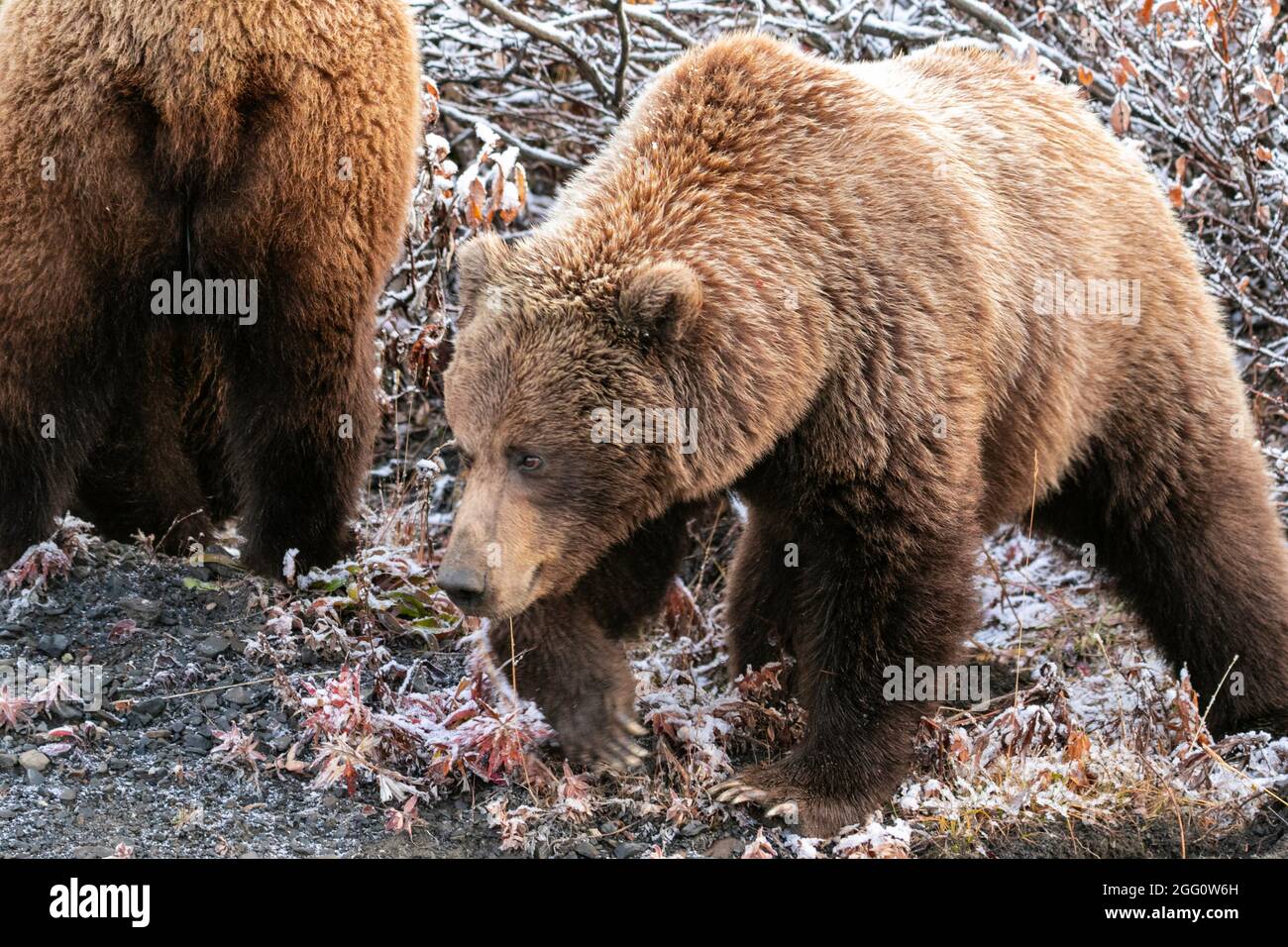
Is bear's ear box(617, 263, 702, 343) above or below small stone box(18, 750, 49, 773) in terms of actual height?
above

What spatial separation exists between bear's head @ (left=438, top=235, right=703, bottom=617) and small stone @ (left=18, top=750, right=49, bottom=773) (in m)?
1.40

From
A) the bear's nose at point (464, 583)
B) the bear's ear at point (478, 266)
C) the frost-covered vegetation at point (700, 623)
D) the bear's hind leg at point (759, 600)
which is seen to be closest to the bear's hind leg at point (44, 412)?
the frost-covered vegetation at point (700, 623)

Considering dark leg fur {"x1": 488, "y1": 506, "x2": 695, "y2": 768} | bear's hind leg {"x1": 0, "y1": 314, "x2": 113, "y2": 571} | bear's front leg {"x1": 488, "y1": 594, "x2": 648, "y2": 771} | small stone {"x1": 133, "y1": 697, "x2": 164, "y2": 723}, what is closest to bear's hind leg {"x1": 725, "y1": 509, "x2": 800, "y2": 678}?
dark leg fur {"x1": 488, "y1": 506, "x2": 695, "y2": 768}

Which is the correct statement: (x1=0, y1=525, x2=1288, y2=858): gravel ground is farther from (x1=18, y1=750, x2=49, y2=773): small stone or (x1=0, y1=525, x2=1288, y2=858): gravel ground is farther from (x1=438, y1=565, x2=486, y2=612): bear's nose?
(x1=438, y1=565, x2=486, y2=612): bear's nose

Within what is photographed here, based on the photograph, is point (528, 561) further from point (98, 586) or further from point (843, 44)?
point (843, 44)

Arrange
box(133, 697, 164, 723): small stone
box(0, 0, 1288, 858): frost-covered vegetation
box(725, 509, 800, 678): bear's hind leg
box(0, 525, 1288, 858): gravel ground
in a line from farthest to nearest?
1. box(725, 509, 800, 678): bear's hind leg
2. box(133, 697, 164, 723): small stone
3. box(0, 0, 1288, 858): frost-covered vegetation
4. box(0, 525, 1288, 858): gravel ground

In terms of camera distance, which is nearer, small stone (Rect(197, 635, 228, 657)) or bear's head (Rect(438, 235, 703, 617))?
bear's head (Rect(438, 235, 703, 617))

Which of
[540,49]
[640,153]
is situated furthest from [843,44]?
[640,153]

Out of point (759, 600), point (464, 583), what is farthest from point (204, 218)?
point (759, 600)

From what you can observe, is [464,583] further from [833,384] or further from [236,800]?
[833,384]

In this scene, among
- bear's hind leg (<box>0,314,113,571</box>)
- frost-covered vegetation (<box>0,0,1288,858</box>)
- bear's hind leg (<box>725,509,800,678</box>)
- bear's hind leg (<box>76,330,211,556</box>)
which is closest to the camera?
frost-covered vegetation (<box>0,0,1288,858</box>)

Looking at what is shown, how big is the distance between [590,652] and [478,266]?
1227 millimetres

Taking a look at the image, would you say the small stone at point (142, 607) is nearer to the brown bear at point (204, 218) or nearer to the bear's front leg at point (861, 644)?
the brown bear at point (204, 218)

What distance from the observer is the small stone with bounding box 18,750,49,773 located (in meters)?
4.47
